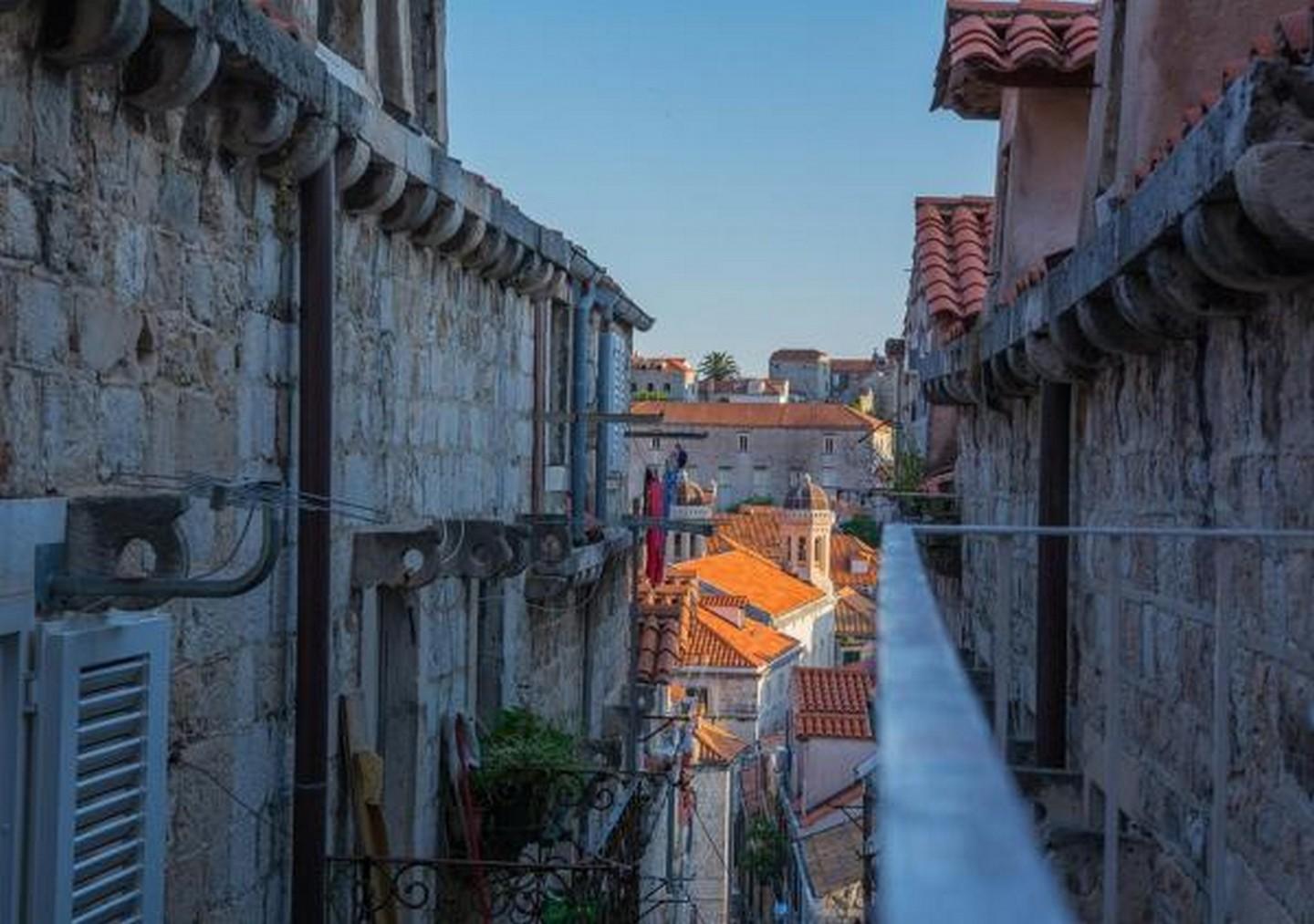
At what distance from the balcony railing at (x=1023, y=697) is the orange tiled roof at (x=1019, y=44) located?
2.82 m

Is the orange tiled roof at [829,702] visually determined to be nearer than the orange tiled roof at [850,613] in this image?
Yes

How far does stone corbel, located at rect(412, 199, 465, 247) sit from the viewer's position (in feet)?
25.1

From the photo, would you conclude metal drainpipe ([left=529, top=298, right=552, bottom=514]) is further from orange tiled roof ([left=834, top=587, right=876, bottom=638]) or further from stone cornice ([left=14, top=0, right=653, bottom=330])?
orange tiled roof ([left=834, top=587, right=876, bottom=638])

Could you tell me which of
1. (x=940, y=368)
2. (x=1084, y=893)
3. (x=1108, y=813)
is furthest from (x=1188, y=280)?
(x=940, y=368)

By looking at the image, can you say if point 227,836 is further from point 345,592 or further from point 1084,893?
point 1084,893

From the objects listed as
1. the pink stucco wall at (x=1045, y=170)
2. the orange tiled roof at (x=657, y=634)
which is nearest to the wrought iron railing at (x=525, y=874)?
the pink stucco wall at (x=1045, y=170)

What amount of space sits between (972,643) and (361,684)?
4927mm

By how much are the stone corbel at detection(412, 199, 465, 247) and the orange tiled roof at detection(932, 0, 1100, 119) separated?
368cm

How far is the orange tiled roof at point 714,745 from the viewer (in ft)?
102

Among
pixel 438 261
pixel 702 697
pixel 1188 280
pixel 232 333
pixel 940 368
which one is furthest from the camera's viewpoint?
pixel 702 697

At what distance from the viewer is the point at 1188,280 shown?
447 cm

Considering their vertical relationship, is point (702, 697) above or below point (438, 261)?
below

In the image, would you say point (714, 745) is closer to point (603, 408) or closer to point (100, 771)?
point (603, 408)

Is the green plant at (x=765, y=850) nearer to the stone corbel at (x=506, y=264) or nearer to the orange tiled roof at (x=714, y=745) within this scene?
the orange tiled roof at (x=714, y=745)
